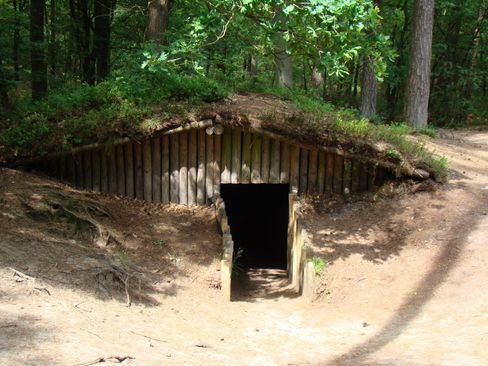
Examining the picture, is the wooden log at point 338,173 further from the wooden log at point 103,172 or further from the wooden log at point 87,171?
the wooden log at point 87,171

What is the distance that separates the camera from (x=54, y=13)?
19.2 metres

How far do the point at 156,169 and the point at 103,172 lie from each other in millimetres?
1030

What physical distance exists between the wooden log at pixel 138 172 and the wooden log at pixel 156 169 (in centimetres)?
23

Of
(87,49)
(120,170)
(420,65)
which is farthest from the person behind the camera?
(87,49)

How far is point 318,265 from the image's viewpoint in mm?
8422

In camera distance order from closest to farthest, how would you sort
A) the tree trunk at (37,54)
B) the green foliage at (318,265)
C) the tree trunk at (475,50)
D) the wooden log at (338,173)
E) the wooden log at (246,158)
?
the green foliage at (318,265) → the wooden log at (246,158) → the wooden log at (338,173) → the tree trunk at (37,54) → the tree trunk at (475,50)

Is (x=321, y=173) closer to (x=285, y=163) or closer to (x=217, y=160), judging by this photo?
(x=285, y=163)

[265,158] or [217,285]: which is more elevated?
[265,158]

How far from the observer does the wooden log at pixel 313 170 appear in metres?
10.2

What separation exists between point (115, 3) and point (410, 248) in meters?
13.4

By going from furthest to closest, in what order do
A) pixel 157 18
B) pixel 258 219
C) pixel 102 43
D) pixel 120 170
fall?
pixel 102 43, pixel 258 219, pixel 157 18, pixel 120 170

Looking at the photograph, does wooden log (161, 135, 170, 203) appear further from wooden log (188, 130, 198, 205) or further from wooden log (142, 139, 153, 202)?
wooden log (188, 130, 198, 205)

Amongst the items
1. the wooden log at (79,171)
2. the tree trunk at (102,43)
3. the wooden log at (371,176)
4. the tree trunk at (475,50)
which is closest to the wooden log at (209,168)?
the wooden log at (79,171)

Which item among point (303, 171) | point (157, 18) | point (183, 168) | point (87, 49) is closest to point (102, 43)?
point (87, 49)
